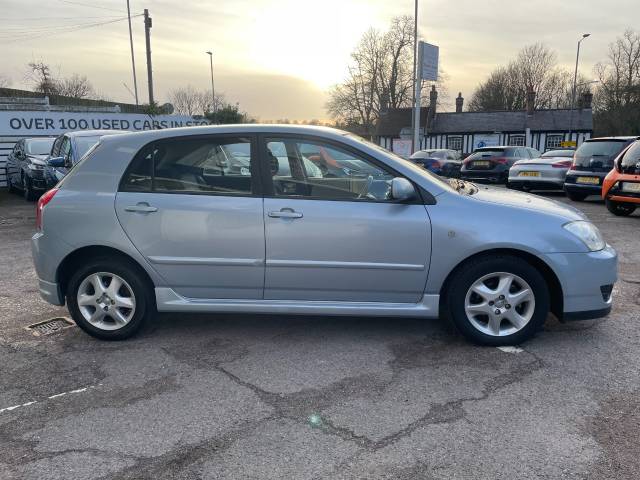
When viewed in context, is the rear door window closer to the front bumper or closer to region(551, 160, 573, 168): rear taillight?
the front bumper

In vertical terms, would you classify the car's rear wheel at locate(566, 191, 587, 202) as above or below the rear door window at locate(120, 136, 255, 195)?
below

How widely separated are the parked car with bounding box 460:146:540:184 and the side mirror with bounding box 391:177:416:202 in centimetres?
1429

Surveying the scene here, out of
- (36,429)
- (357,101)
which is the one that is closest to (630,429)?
(36,429)

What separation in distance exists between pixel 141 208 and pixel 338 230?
152 cm

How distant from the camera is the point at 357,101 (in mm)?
53219

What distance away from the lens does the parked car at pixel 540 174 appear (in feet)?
44.5

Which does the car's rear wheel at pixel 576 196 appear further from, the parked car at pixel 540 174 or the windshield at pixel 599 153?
the parked car at pixel 540 174

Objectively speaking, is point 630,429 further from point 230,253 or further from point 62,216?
point 62,216

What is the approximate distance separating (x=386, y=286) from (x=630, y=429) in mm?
1725

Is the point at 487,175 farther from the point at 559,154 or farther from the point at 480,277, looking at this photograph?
the point at 480,277

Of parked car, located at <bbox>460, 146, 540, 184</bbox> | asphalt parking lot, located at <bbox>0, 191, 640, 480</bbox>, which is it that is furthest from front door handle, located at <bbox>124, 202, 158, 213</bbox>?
parked car, located at <bbox>460, 146, 540, 184</bbox>

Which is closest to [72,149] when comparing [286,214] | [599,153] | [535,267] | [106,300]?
[106,300]

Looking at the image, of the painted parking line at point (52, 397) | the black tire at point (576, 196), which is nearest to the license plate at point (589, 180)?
the black tire at point (576, 196)

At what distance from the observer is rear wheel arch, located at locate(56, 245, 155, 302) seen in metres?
4.01
